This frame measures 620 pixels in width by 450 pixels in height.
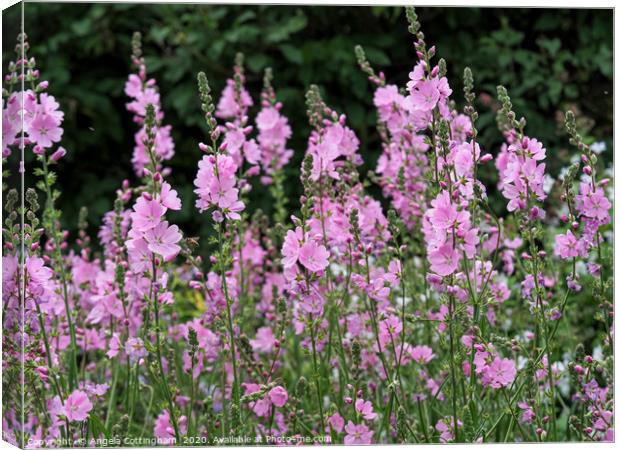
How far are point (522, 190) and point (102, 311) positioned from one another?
145 cm

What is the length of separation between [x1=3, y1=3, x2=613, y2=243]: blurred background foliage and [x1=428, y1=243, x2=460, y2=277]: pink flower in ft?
4.27

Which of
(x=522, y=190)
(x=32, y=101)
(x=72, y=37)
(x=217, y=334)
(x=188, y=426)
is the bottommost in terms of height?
(x=188, y=426)

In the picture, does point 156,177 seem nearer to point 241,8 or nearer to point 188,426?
point 188,426

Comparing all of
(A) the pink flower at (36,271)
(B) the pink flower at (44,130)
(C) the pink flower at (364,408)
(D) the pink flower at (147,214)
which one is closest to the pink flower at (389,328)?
(C) the pink flower at (364,408)

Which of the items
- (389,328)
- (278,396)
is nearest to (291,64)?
(389,328)

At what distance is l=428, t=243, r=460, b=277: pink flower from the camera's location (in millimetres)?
2529

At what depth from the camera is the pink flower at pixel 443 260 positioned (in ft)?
8.30

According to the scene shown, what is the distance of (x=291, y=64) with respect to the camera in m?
4.58

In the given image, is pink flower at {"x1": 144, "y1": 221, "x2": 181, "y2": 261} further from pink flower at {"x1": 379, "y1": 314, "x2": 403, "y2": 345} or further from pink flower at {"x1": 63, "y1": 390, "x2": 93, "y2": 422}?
pink flower at {"x1": 379, "y1": 314, "x2": 403, "y2": 345}

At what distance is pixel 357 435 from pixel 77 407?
86 centimetres

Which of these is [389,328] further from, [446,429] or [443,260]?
[443,260]

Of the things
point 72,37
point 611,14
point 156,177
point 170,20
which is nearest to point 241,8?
point 170,20

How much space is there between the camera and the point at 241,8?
4.77 m

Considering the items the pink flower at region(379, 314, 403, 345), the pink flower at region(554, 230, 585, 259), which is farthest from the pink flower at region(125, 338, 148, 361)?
the pink flower at region(554, 230, 585, 259)
